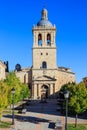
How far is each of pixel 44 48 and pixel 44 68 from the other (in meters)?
4.81

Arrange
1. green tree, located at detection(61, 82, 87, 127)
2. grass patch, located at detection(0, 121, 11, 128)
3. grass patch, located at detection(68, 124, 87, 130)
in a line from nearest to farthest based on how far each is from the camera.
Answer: grass patch, located at detection(0, 121, 11, 128)
grass patch, located at detection(68, 124, 87, 130)
green tree, located at detection(61, 82, 87, 127)

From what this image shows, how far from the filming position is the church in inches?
4131

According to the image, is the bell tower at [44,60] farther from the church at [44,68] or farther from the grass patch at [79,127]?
the grass patch at [79,127]

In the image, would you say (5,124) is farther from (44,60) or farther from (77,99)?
(44,60)

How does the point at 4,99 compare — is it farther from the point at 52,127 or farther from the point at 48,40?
the point at 48,40

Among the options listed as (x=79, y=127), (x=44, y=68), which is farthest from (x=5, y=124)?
(x=44, y=68)

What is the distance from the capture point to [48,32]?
10650 centimetres

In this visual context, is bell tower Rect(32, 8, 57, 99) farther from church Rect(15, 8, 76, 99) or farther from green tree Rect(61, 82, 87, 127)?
green tree Rect(61, 82, 87, 127)

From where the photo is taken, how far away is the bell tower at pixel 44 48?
106m

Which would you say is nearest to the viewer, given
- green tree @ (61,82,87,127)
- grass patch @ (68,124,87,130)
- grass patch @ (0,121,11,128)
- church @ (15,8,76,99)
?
grass patch @ (0,121,11,128)

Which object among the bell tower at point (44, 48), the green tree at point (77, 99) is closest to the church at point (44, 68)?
the bell tower at point (44, 48)

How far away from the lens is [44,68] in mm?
105438

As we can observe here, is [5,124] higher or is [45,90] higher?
[45,90]

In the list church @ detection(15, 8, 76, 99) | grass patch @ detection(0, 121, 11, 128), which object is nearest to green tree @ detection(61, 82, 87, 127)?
grass patch @ detection(0, 121, 11, 128)
